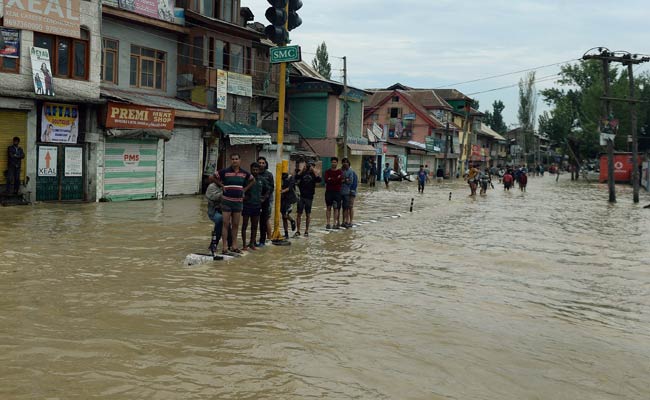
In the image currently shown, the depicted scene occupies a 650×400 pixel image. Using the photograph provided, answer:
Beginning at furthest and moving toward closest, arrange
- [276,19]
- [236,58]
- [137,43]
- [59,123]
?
[236,58], [137,43], [59,123], [276,19]

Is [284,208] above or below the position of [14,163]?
below

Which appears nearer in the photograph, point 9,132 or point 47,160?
point 9,132

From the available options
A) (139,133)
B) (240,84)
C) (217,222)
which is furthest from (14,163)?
(240,84)

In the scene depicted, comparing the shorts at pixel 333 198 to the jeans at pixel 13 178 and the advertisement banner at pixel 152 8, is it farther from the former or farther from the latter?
the advertisement banner at pixel 152 8

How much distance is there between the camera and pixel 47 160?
20.7m

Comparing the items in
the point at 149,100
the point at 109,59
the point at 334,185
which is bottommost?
the point at 334,185

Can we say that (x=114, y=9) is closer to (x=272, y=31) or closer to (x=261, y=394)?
(x=272, y=31)

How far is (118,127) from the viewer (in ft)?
73.6

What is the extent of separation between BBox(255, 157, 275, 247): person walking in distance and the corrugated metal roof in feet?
36.9

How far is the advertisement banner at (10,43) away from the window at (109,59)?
513cm

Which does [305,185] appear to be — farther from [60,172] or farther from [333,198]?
[60,172]

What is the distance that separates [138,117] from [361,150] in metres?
25.2

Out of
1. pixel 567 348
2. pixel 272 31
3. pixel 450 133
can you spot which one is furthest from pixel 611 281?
pixel 450 133

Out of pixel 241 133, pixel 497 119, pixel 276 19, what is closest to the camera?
pixel 276 19
